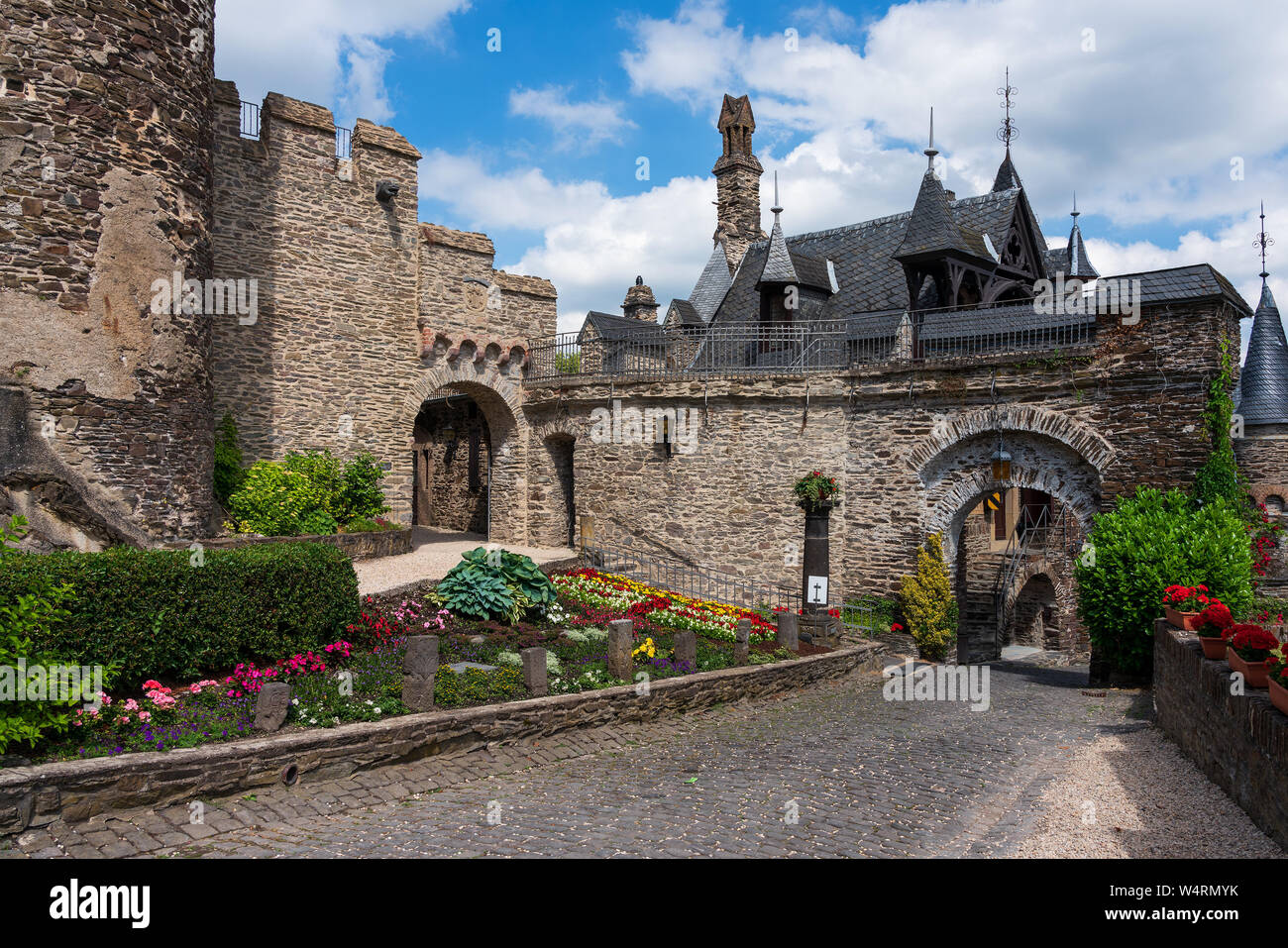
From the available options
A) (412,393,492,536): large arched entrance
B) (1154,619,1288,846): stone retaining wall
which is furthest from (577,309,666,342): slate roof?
(1154,619,1288,846): stone retaining wall

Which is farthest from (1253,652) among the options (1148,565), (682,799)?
(1148,565)

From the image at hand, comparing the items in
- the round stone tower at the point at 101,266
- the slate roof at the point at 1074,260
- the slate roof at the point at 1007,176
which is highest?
the slate roof at the point at 1007,176

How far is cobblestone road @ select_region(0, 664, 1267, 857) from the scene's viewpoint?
584 cm

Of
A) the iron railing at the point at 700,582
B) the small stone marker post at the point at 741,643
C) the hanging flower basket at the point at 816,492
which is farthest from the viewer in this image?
the iron railing at the point at 700,582

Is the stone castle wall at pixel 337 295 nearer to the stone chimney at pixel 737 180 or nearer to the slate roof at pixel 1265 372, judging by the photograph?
the stone chimney at pixel 737 180

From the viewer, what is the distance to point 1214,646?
23.7 feet

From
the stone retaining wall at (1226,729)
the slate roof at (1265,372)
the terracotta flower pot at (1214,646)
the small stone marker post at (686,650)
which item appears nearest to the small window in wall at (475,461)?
the small stone marker post at (686,650)

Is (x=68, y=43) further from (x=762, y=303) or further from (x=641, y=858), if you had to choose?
(x=762, y=303)

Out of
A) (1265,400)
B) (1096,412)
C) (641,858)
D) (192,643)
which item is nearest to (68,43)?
(192,643)

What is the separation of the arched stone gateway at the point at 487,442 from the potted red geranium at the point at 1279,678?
15613mm

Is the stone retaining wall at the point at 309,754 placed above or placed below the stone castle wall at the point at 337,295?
below

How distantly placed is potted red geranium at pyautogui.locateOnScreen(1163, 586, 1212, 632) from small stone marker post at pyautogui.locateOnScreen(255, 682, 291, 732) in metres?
8.83

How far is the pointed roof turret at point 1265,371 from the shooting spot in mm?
21344

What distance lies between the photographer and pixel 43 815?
5.63 m
